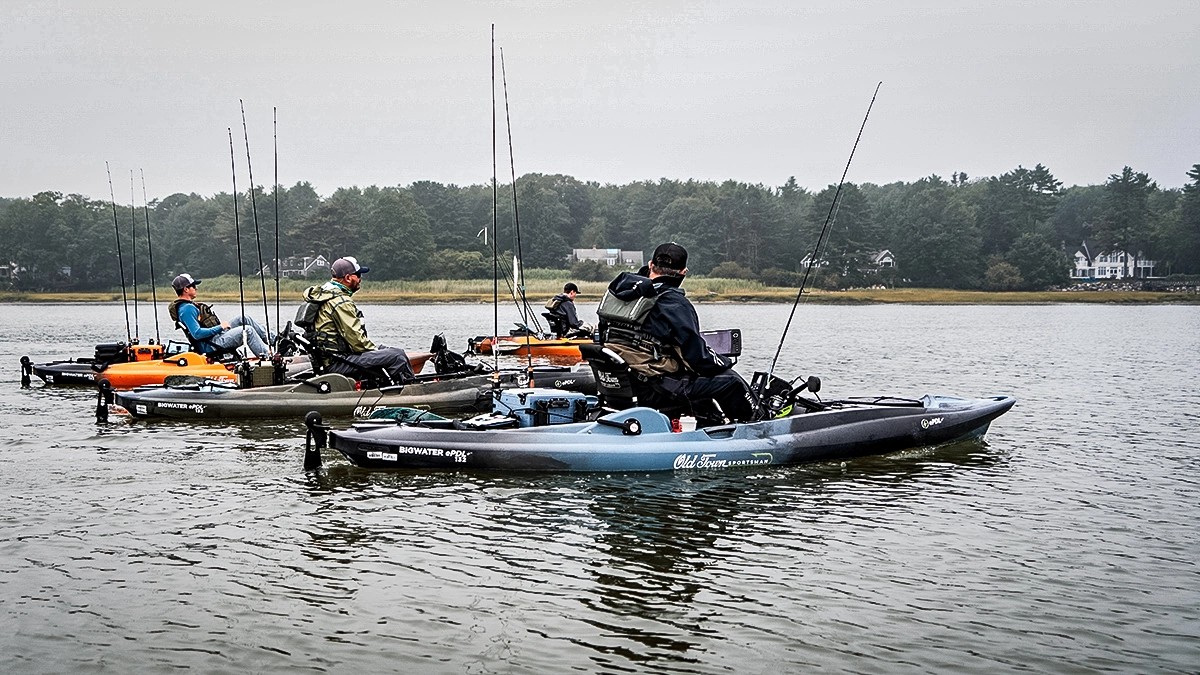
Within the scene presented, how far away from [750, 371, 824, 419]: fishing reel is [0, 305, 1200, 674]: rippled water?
74 cm

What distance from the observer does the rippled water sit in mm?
6480

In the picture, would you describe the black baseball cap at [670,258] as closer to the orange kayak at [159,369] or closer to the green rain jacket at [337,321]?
the green rain jacket at [337,321]

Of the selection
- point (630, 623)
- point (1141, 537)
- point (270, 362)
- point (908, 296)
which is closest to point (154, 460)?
point (270, 362)

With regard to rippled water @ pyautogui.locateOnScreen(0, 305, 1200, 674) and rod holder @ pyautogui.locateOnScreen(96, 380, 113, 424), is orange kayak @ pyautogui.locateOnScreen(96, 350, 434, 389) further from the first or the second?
rippled water @ pyautogui.locateOnScreen(0, 305, 1200, 674)

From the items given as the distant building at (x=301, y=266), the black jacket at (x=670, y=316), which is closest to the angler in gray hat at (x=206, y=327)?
the black jacket at (x=670, y=316)

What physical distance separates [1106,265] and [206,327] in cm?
12408

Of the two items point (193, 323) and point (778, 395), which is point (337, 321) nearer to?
point (193, 323)

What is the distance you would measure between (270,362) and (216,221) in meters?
119

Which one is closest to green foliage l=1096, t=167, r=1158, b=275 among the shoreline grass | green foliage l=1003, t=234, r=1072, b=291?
green foliage l=1003, t=234, r=1072, b=291

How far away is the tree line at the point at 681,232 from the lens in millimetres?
101062

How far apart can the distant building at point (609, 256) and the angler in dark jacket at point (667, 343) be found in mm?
104239

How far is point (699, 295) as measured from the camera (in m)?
78.0

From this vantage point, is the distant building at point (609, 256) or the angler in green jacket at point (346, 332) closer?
the angler in green jacket at point (346, 332)

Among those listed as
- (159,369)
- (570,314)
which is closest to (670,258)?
(159,369)
